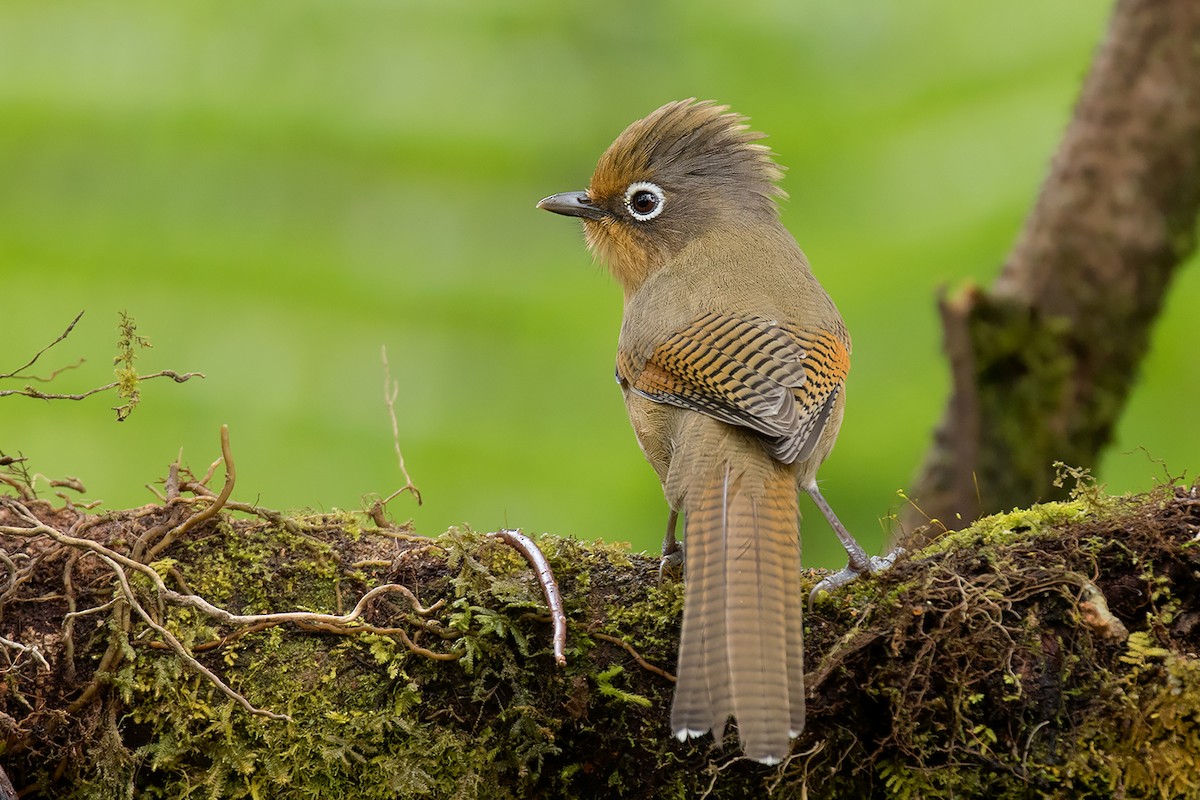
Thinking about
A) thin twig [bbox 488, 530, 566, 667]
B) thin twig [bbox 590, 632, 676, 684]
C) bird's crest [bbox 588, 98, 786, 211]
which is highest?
bird's crest [bbox 588, 98, 786, 211]

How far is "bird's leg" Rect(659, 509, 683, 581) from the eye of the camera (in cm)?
366

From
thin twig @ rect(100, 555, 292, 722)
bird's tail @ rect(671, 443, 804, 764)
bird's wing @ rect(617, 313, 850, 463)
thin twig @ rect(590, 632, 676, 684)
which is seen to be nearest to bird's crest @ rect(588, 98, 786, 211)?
bird's wing @ rect(617, 313, 850, 463)

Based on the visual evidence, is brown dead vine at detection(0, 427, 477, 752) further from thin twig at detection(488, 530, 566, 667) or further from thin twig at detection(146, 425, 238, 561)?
thin twig at detection(488, 530, 566, 667)

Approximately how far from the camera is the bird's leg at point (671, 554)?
3.66 meters

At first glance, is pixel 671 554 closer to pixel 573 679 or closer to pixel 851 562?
pixel 851 562

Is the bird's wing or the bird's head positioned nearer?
the bird's wing

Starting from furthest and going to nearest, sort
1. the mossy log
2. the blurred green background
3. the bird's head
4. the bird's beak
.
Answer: the blurred green background → the bird's beak → the bird's head → the mossy log

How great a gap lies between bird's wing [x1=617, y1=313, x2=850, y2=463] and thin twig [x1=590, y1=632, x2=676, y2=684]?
0.84m

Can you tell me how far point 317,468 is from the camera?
7.19 metres

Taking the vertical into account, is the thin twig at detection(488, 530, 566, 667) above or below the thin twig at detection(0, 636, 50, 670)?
above

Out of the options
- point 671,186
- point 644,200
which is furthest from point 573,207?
point 671,186

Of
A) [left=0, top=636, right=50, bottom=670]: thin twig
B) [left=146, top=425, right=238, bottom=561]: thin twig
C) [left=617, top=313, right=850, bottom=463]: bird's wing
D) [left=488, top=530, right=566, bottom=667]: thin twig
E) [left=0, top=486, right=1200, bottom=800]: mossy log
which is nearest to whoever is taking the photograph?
[left=0, top=486, right=1200, bottom=800]: mossy log

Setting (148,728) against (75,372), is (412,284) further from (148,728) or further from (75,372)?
(148,728)

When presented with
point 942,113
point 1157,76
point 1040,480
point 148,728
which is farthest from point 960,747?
point 942,113
